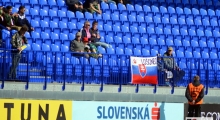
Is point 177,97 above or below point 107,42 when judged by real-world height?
below

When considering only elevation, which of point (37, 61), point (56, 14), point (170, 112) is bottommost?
point (170, 112)

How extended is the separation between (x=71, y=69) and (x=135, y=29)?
17.8ft

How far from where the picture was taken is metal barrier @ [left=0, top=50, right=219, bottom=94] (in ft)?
60.7

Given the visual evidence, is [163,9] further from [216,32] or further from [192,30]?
[216,32]

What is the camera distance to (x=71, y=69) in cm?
1911

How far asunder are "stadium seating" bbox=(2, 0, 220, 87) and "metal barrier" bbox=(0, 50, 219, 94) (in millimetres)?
32

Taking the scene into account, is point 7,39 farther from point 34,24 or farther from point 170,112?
point 170,112

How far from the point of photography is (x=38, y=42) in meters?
21.2

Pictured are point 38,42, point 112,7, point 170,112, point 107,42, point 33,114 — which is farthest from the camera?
point 112,7

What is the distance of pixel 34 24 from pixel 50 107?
4.40m

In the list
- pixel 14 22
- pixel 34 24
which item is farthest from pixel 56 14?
pixel 14 22

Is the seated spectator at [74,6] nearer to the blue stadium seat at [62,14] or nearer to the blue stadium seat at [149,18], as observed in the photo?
the blue stadium seat at [62,14]

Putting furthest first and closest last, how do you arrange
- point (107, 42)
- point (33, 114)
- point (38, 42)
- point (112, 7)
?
point (112, 7), point (107, 42), point (38, 42), point (33, 114)

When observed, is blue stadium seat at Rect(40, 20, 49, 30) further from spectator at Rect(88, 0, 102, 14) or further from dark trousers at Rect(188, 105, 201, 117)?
dark trousers at Rect(188, 105, 201, 117)
